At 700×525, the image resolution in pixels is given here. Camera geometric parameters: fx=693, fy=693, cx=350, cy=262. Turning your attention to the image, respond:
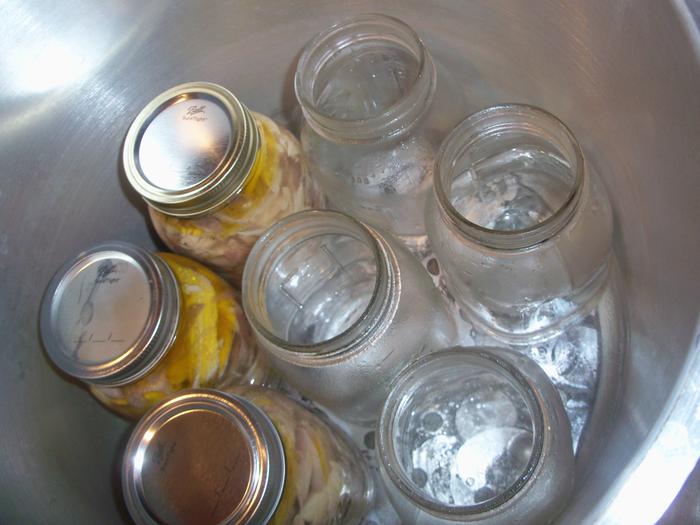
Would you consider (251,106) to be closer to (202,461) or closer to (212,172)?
(212,172)

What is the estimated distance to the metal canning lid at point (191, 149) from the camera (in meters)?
0.52

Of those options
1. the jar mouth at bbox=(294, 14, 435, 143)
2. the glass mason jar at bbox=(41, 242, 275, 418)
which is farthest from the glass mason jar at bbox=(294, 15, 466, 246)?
the glass mason jar at bbox=(41, 242, 275, 418)

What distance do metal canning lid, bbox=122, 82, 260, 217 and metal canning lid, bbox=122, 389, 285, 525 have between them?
148 mm

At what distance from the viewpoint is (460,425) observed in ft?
1.74

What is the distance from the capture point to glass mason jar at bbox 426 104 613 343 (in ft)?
1.46

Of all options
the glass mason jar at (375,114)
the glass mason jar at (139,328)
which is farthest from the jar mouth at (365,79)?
the glass mason jar at (139,328)

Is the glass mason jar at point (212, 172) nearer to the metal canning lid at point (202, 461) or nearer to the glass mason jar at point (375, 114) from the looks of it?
the glass mason jar at point (375, 114)

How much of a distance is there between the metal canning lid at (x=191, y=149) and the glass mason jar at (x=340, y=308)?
66 mm

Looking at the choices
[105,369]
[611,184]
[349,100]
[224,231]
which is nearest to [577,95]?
[611,184]

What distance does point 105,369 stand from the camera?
0.50 meters

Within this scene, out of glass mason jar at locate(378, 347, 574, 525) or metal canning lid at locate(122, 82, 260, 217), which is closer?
glass mason jar at locate(378, 347, 574, 525)

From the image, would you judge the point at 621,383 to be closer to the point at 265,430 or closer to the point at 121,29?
the point at 265,430

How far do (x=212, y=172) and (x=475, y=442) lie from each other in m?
0.28

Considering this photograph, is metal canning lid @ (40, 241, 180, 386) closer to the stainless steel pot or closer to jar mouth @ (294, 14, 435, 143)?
the stainless steel pot
